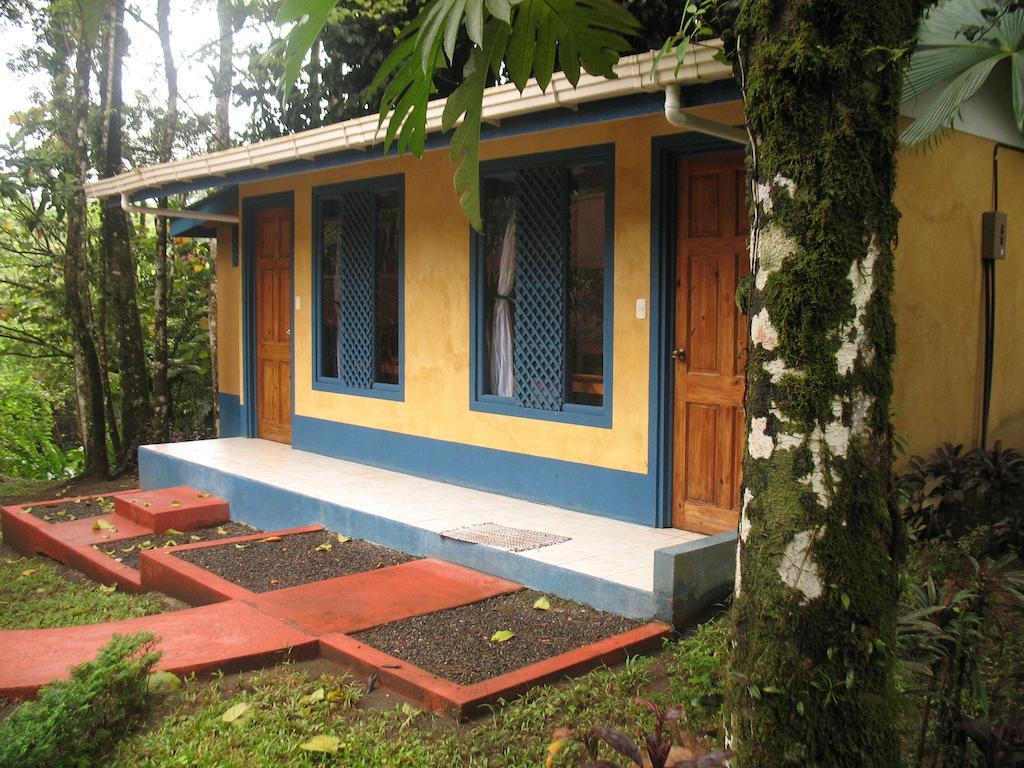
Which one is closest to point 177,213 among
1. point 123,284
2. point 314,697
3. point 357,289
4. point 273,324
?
point 123,284

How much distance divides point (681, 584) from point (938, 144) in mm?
3433

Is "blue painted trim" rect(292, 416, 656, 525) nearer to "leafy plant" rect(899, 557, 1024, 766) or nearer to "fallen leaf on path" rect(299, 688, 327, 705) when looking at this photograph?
"fallen leaf on path" rect(299, 688, 327, 705)

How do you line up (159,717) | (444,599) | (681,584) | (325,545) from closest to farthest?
(159,717)
(681,584)
(444,599)
(325,545)

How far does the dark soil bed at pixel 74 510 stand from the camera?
887cm

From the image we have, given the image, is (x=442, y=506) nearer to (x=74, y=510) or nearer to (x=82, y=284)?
(x=74, y=510)

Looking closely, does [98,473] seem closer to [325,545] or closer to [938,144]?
[325,545]

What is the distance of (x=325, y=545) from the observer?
6953 mm

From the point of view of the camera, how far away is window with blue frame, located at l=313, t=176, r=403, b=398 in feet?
29.3

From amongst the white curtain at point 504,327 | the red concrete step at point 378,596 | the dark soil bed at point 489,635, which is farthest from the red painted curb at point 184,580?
the white curtain at point 504,327

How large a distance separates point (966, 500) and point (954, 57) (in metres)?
2.70

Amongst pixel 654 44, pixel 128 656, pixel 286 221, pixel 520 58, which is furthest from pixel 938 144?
pixel 286 221

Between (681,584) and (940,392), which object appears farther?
(940,392)

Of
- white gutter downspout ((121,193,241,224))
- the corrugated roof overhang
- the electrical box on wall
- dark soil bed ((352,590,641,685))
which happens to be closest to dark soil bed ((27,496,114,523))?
white gutter downspout ((121,193,241,224))

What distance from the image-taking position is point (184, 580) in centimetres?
619
